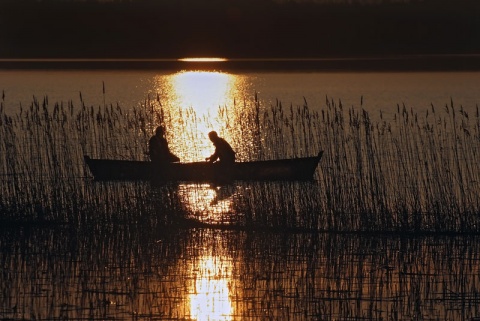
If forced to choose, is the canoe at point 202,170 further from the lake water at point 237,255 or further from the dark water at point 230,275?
the dark water at point 230,275

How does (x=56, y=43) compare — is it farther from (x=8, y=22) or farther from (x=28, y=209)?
(x=28, y=209)

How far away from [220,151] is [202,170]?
49 centimetres

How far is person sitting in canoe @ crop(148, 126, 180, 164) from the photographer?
16.7 m

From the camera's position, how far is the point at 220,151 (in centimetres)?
1805

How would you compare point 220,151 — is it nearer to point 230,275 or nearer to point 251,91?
point 230,275

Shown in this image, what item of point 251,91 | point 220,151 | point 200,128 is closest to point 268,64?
point 251,91

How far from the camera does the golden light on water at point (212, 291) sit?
26.6ft

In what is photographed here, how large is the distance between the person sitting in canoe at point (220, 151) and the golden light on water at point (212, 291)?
23.6ft

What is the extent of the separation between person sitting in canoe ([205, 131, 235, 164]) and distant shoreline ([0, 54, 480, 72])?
59521mm

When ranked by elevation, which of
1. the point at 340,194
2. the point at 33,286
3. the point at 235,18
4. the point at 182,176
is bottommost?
the point at 33,286

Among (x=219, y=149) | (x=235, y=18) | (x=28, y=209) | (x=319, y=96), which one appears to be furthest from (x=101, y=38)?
(x=28, y=209)

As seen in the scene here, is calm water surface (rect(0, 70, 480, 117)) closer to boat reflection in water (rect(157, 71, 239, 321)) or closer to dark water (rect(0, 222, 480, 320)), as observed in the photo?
boat reflection in water (rect(157, 71, 239, 321))

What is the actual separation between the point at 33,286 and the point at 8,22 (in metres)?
63.2

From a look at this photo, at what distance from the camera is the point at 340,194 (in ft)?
41.2
